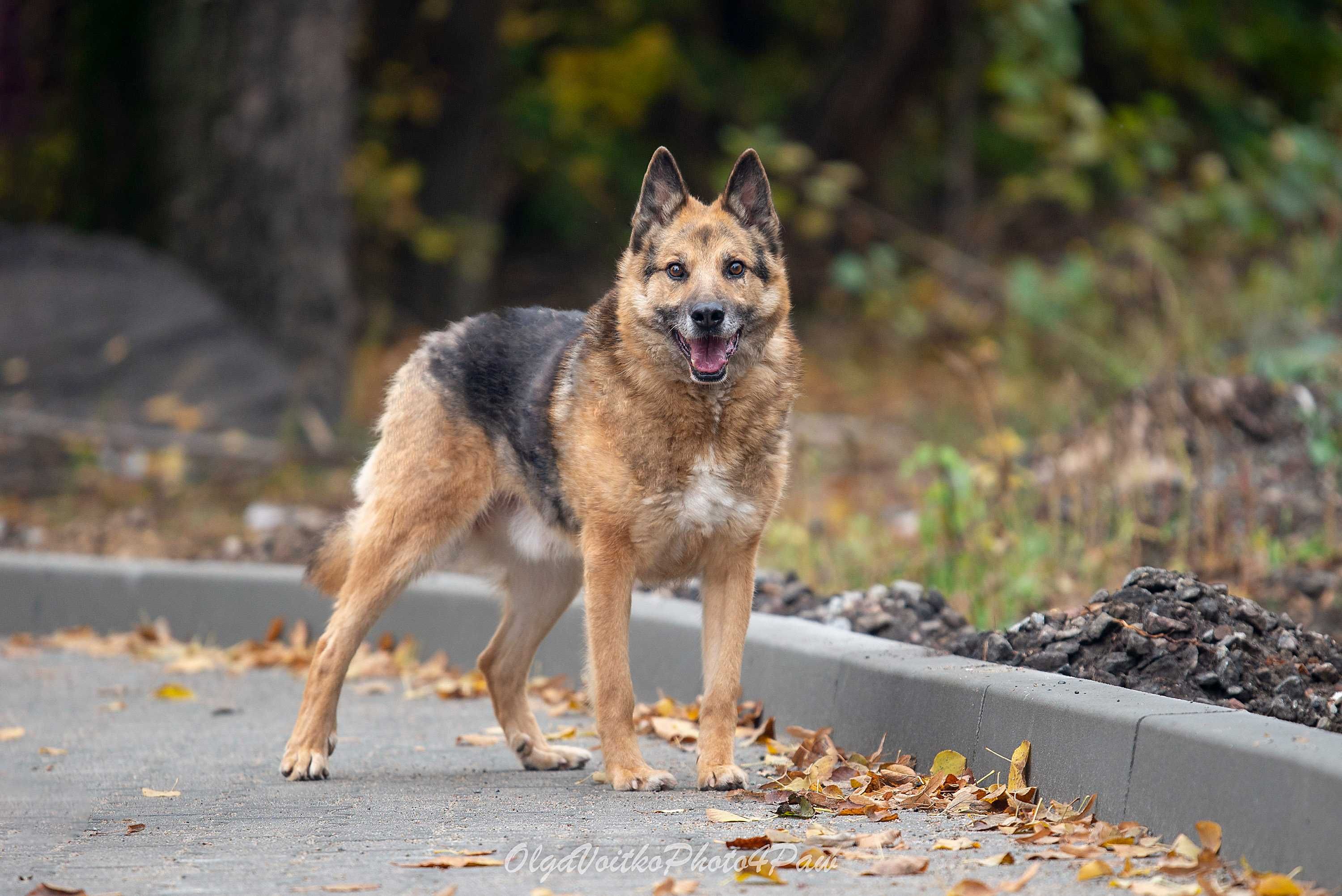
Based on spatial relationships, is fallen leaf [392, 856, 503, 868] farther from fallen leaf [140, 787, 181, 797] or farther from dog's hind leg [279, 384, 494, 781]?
dog's hind leg [279, 384, 494, 781]

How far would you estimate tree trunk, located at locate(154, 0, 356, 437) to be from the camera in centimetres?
1177

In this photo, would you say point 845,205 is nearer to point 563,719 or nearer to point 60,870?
point 563,719

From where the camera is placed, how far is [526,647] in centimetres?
577

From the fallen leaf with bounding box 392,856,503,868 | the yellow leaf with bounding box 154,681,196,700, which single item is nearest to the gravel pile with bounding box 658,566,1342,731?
the fallen leaf with bounding box 392,856,503,868

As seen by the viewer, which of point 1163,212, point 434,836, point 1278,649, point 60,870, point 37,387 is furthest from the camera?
point 1163,212

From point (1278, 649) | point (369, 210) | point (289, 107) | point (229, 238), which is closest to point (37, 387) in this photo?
point (229, 238)

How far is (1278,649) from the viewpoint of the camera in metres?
4.77

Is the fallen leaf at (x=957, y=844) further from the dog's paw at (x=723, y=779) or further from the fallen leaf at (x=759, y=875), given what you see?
the dog's paw at (x=723, y=779)

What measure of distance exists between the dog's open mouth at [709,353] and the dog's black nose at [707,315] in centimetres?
4

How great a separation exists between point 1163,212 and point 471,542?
26.5ft

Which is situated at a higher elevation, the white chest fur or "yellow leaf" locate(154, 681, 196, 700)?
the white chest fur

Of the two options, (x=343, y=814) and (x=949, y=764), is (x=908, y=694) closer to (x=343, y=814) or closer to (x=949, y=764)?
(x=949, y=764)

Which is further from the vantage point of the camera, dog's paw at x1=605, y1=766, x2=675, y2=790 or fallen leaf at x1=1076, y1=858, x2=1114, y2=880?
dog's paw at x1=605, y1=766, x2=675, y2=790

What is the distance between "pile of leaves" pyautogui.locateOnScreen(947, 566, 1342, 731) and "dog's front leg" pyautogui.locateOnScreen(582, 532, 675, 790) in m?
1.23
